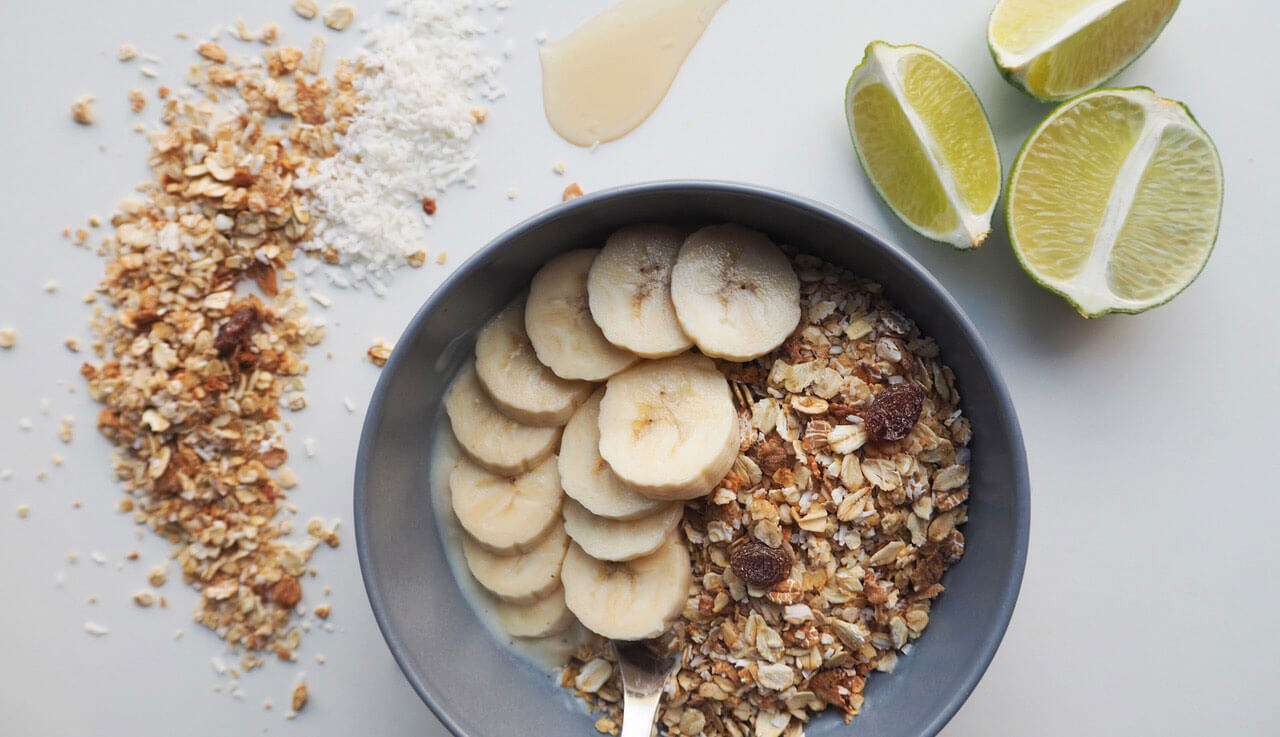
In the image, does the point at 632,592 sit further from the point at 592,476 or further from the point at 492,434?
the point at 492,434

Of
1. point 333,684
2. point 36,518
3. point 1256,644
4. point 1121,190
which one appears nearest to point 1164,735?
point 1256,644

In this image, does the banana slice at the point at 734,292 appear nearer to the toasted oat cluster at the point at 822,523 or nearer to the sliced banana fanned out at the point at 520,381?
the toasted oat cluster at the point at 822,523

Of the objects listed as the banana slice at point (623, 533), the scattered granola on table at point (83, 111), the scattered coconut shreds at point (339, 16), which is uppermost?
the scattered coconut shreds at point (339, 16)

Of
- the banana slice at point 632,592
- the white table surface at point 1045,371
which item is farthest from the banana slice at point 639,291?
the banana slice at point 632,592

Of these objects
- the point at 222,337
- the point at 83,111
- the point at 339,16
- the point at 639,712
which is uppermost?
the point at 339,16

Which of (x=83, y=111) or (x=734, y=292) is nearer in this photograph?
(x=734, y=292)

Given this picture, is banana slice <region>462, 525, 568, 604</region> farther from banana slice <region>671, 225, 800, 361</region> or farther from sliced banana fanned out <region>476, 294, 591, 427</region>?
banana slice <region>671, 225, 800, 361</region>

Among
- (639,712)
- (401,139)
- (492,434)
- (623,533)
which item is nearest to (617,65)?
(401,139)

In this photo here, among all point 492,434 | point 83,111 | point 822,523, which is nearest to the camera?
point 822,523
